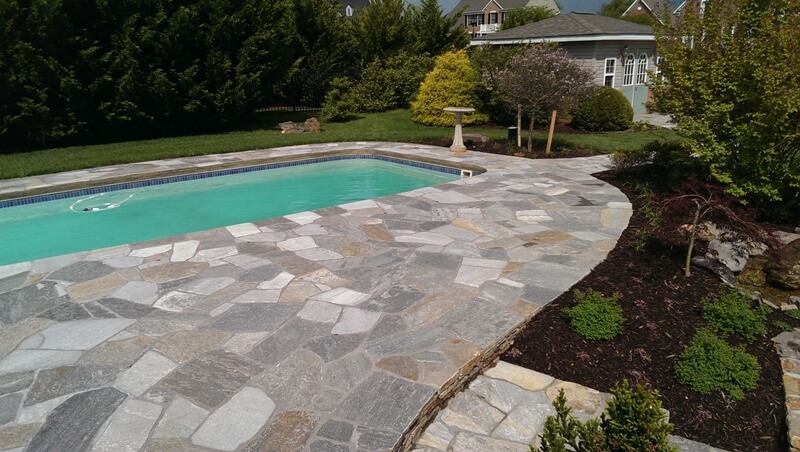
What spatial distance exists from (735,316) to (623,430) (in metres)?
2.48

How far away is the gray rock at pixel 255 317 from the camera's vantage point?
3.80 m

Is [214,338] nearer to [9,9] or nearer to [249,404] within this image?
[249,404]

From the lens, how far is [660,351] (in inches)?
140

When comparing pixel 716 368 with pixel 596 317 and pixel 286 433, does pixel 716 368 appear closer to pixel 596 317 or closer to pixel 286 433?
pixel 596 317

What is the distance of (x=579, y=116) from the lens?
14.8 metres

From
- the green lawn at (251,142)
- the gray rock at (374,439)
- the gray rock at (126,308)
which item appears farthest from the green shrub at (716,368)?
the green lawn at (251,142)

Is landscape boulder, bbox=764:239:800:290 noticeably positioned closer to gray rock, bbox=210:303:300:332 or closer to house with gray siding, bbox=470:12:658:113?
gray rock, bbox=210:303:300:332

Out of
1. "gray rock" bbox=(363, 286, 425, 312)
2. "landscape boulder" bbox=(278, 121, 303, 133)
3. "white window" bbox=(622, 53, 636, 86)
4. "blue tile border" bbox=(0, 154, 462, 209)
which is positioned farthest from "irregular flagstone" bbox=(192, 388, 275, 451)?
"white window" bbox=(622, 53, 636, 86)

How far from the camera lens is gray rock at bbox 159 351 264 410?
301cm

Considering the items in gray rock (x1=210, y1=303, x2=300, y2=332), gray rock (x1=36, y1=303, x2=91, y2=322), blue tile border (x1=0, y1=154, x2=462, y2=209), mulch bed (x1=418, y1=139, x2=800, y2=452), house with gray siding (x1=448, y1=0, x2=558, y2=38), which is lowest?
mulch bed (x1=418, y1=139, x2=800, y2=452)

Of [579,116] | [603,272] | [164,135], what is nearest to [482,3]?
[579,116]

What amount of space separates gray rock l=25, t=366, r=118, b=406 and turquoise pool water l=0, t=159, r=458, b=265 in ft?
13.7

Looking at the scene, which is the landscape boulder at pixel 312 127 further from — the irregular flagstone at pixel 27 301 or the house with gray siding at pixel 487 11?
the house with gray siding at pixel 487 11

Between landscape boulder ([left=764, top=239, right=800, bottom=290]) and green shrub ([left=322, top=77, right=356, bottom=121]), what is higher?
green shrub ([left=322, top=77, right=356, bottom=121])
